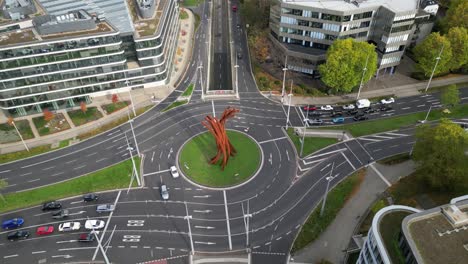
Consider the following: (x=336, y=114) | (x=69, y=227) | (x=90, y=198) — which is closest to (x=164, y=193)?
(x=90, y=198)

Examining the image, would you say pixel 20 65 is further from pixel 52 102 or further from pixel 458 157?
pixel 458 157

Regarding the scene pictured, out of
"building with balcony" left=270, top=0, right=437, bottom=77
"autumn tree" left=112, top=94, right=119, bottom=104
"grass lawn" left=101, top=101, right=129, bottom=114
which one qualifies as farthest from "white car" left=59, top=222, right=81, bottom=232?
"building with balcony" left=270, top=0, right=437, bottom=77

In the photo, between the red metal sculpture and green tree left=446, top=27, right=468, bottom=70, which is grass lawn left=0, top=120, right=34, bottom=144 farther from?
green tree left=446, top=27, right=468, bottom=70

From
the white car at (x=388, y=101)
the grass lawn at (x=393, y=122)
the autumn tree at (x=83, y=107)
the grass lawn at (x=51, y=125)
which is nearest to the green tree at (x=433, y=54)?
the grass lawn at (x=393, y=122)

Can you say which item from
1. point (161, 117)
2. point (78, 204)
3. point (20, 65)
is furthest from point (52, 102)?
point (78, 204)

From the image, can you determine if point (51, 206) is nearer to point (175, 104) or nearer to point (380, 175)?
point (175, 104)

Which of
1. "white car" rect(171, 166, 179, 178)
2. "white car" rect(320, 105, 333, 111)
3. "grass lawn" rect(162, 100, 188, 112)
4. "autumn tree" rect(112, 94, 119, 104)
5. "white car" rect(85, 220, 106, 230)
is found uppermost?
"autumn tree" rect(112, 94, 119, 104)

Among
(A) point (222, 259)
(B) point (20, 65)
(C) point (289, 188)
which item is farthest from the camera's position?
(B) point (20, 65)
